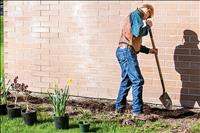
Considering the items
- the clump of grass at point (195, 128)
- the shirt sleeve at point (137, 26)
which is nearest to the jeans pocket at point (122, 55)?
the shirt sleeve at point (137, 26)

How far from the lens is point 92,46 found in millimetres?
9391

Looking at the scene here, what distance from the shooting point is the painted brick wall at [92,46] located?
8445 millimetres

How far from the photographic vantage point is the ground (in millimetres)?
7168

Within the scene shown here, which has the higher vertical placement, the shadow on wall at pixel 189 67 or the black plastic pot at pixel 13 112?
the shadow on wall at pixel 189 67

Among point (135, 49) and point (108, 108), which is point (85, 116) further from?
point (135, 49)

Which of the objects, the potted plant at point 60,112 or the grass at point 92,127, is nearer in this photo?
the grass at point 92,127

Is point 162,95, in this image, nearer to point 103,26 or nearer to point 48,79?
point 103,26

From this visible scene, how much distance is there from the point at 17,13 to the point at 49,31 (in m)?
0.87

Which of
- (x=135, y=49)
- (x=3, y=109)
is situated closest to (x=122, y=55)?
(x=135, y=49)

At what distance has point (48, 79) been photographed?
9.96 meters

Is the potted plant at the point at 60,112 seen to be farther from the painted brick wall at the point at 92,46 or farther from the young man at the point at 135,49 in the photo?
the painted brick wall at the point at 92,46

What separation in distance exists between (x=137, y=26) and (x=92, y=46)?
76.4 inches

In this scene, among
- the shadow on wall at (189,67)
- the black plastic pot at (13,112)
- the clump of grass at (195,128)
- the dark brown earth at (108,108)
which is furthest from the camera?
the shadow on wall at (189,67)

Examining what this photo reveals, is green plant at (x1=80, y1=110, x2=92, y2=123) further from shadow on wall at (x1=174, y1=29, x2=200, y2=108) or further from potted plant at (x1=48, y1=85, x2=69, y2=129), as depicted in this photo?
shadow on wall at (x1=174, y1=29, x2=200, y2=108)
